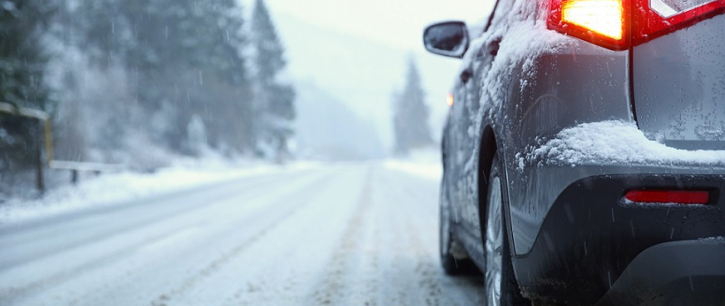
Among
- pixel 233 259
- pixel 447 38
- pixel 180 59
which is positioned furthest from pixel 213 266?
pixel 180 59

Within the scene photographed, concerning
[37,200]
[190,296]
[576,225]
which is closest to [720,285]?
[576,225]

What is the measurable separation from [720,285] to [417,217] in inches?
274

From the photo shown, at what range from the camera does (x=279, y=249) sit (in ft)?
19.0

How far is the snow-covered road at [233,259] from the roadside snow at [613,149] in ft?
6.63

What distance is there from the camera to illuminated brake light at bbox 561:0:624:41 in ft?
6.00

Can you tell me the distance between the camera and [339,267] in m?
4.80

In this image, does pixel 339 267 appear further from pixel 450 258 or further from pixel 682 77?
pixel 682 77

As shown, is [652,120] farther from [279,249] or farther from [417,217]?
[417,217]

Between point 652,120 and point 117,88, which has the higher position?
point 117,88

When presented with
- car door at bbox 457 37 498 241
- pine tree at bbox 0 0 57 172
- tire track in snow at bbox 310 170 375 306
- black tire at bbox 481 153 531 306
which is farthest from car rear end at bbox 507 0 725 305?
pine tree at bbox 0 0 57 172

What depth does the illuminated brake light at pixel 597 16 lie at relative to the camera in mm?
1830

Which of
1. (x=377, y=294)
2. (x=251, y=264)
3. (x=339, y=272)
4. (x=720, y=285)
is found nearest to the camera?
(x=720, y=285)

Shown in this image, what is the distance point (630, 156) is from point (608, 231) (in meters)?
0.22

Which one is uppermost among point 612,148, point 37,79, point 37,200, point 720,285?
point 37,79
